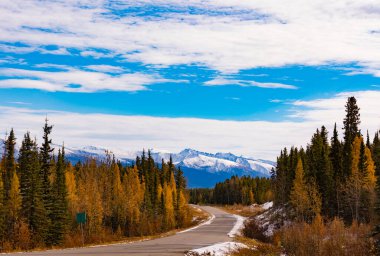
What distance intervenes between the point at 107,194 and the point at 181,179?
36.7 m

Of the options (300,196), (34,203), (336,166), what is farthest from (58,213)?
(336,166)

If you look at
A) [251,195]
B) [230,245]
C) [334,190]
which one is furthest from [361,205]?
[251,195]

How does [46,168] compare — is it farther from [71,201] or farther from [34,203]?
[71,201]

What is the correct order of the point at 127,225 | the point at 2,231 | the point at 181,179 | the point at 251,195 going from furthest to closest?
the point at 251,195, the point at 181,179, the point at 127,225, the point at 2,231

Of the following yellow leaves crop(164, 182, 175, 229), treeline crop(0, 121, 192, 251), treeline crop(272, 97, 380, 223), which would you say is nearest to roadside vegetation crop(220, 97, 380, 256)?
treeline crop(272, 97, 380, 223)

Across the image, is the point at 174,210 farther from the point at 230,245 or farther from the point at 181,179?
the point at 230,245

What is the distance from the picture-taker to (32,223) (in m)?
57.6

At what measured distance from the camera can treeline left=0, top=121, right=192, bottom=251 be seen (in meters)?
57.7

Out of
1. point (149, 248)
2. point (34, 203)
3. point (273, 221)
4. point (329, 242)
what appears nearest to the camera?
point (329, 242)

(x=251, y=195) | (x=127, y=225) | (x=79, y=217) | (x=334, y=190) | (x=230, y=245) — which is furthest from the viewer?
(x=251, y=195)

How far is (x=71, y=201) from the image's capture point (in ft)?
263

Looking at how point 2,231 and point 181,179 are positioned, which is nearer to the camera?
point 2,231

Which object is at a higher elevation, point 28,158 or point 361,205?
point 28,158

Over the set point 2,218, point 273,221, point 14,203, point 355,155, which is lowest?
point 273,221
